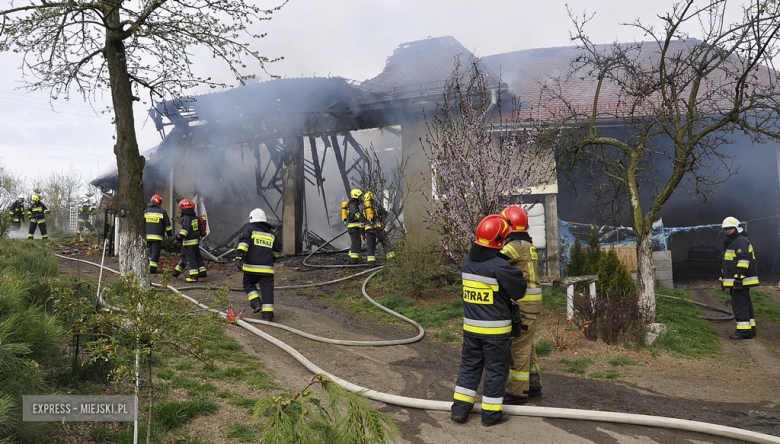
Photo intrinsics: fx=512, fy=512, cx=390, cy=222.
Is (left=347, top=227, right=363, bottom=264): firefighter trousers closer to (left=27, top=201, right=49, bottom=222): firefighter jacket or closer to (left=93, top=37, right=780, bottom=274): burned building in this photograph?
(left=93, top=37, right=780, bottom=274): burned building

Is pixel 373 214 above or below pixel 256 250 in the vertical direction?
above

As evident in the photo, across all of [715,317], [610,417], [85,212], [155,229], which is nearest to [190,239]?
[155,229]

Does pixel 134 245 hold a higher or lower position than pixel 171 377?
higher

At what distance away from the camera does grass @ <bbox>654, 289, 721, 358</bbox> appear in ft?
23.9

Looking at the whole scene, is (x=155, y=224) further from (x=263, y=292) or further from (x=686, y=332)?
(x=686, y=332)

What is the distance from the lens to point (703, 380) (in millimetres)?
6180

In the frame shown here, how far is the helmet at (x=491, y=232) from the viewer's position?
174 inches

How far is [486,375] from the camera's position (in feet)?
14.4

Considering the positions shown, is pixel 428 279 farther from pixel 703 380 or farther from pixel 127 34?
pixel 127 34

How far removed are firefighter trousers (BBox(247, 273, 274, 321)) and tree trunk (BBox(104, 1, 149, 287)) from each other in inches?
87.0

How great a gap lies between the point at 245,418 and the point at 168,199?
16.4 m

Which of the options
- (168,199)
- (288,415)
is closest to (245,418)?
(288,415)

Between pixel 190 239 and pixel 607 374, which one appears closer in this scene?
pixel 607 374

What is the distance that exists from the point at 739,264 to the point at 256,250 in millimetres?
7742
